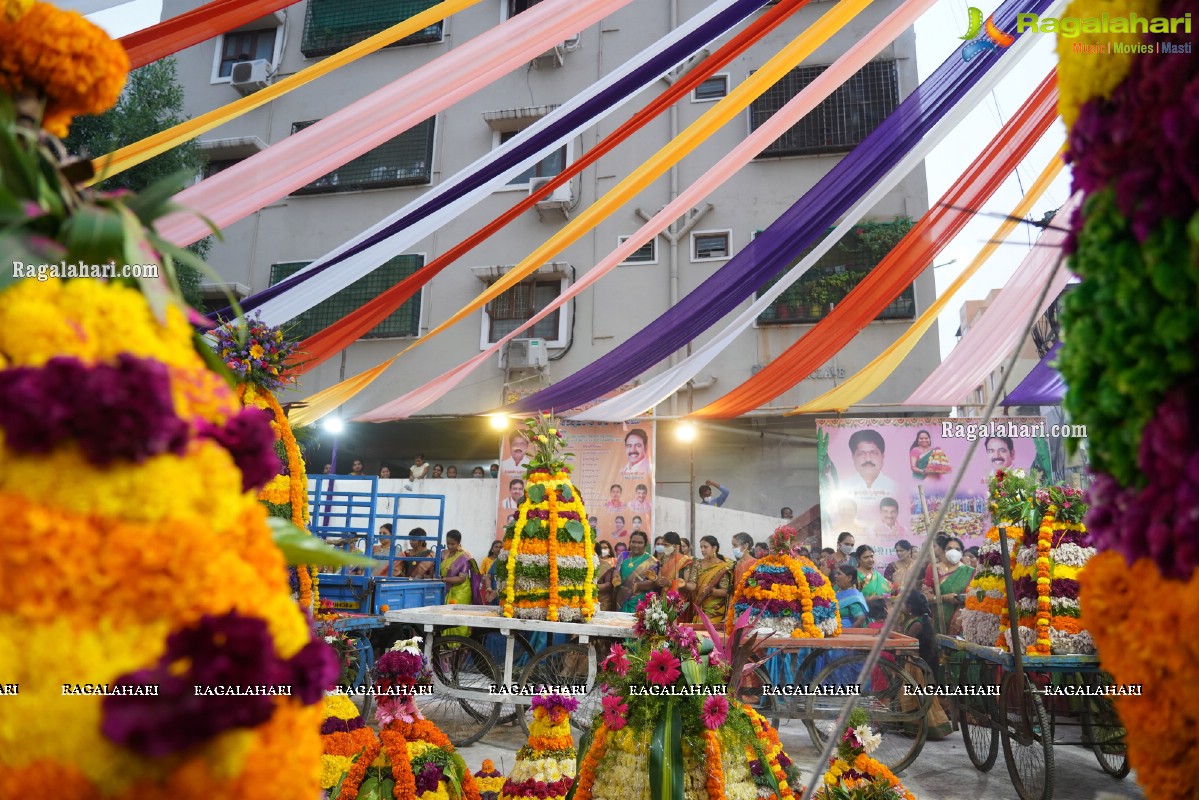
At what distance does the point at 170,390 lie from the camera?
1.27m

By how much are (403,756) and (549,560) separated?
3.38m

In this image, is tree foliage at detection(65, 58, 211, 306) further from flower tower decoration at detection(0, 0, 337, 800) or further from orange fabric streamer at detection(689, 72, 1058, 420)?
flower tower decoration at detection(0, 0, 337, 800)

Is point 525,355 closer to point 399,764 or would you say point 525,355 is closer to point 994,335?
point 994,335

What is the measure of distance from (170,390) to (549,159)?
1306cm

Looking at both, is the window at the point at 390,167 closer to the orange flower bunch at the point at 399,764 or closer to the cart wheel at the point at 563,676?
the cart wheel at the point at 563,676

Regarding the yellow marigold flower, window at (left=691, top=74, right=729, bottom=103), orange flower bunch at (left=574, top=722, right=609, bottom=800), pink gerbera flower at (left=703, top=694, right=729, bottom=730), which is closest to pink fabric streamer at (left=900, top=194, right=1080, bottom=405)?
pink gerbera flower at (left=703, top=694, right=729, bottom=730)

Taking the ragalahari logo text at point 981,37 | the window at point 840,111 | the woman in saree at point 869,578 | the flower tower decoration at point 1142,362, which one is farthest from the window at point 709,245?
the flower tower decoration at point 1142,362

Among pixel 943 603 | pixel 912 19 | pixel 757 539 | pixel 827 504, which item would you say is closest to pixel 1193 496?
pixel 912 19

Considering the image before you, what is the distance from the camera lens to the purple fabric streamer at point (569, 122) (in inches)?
191

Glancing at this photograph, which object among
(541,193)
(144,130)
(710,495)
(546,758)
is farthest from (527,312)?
(546,758)

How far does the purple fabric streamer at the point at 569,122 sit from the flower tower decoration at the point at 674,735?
3444 mm

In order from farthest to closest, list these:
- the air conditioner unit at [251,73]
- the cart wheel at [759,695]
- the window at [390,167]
A: 1. the air conditioner unit at [251,73]
2. the window at [390,167]
3. the cart wheel at [759,695]

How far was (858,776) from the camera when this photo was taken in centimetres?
359

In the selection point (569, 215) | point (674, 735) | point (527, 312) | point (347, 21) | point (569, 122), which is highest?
point (347, 21)
